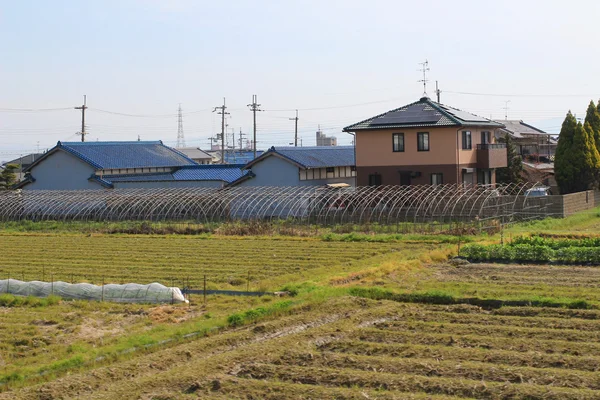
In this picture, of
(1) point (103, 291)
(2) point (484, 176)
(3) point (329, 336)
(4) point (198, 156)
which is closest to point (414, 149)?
(2) point (484, 176)

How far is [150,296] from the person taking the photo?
1547 cm

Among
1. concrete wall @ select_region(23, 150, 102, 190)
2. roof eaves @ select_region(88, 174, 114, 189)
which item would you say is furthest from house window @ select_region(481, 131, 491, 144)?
concrete wall @ select_region(23, 150, 102, 190)

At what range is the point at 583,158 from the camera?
120 ft

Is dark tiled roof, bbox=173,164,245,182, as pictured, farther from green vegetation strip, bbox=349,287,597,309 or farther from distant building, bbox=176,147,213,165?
distant building, bbox=176,147,213,165

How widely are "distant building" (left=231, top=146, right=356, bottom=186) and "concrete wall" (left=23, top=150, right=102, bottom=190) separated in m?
8.11

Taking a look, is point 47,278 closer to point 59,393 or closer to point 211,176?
point 59,393

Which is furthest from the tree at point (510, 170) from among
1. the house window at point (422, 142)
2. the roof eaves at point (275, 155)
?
the roof eaves at point (275, 155)

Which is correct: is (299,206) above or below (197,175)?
below

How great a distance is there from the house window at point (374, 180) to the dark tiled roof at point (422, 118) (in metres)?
2.07

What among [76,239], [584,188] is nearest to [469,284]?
[76,239]

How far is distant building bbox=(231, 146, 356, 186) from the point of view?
122 feet

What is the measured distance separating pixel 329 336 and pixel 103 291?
5588mm

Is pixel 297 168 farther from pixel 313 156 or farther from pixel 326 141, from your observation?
pixel 326 141

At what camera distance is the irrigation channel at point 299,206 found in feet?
93.1
